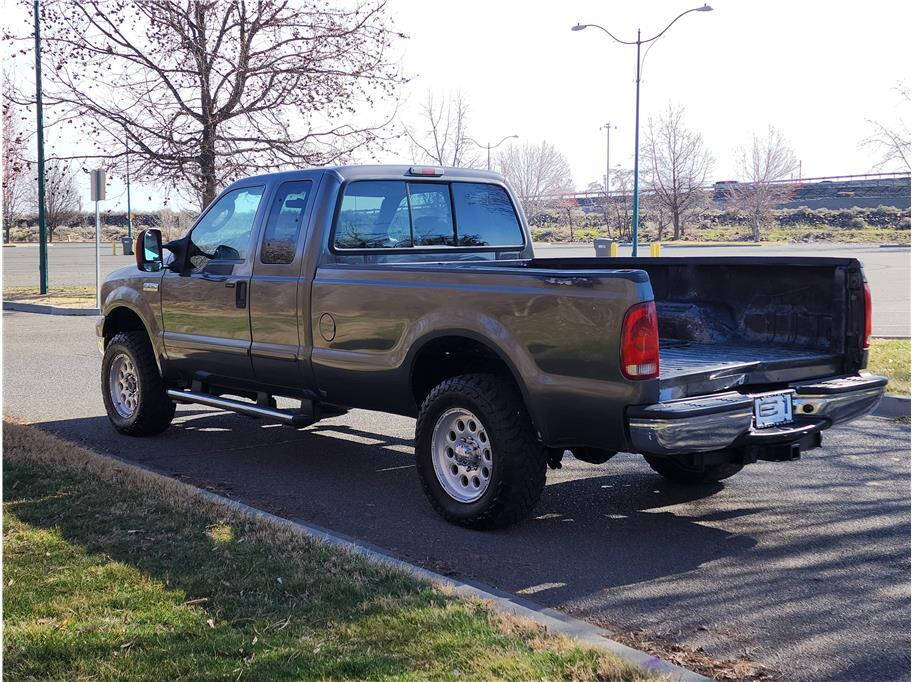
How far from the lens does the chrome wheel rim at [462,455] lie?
18.6 feet

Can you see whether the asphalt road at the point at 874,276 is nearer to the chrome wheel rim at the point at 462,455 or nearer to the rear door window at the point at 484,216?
the rear door window at the point at 484,216

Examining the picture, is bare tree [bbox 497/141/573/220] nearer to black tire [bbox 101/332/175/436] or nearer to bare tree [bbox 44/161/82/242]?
bare tree [bbox 44/161/82/242]

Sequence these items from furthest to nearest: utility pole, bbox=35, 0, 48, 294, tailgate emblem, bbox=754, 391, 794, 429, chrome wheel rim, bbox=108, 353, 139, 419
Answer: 1. utility pole, bbox=35, 0, 48, 294
2. chrome wheel rim, bbox=108, 353, 139, 419
3. tailgate emblem, bbox=754, 391, 794, 429

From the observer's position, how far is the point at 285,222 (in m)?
6.98

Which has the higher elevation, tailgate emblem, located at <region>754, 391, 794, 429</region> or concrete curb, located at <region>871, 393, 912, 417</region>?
tailgate emblem, located at <region>754, 391, 794, 429</region>

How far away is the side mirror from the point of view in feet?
25.8

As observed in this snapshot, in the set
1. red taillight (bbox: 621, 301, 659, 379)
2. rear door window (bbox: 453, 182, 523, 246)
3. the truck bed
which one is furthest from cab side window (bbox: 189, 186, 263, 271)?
red taillight (bbox: 621, 301, 659, 379)

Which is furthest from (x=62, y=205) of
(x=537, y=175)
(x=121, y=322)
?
(x=121, y=322)

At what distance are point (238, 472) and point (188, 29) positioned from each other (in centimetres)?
1505

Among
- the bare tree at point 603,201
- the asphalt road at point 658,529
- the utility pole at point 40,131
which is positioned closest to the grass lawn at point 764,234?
the bare tree at point 603,201

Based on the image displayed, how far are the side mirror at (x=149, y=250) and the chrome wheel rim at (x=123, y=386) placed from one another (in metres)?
0.78

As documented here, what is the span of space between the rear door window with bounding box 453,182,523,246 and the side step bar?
1734 millimetres

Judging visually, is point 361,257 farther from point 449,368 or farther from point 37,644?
point 37,644

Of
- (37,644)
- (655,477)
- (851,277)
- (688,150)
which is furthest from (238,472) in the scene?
(688,150)
